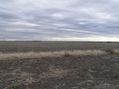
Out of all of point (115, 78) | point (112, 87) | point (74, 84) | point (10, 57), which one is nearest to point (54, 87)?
point (74, 84)

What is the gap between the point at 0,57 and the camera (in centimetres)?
1311

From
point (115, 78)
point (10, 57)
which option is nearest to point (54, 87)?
point (115, 78)

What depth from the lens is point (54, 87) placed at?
5.58 m

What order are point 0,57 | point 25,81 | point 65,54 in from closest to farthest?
point 25,81 → point 0,57 → point 65,54

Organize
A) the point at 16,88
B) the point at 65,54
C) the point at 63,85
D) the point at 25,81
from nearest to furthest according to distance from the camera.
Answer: the point at 16,88 < the point at 63,85 < the point at 25,81 < the point at 65,54

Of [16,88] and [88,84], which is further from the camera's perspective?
[88,84]

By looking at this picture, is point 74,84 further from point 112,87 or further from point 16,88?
point 16,88

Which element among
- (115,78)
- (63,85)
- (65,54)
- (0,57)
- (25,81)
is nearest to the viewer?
(63,85)

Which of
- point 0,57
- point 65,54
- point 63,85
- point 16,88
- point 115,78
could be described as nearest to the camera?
point 16,88

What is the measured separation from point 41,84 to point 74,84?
Result: 1.59 m

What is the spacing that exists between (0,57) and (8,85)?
27.3 feet

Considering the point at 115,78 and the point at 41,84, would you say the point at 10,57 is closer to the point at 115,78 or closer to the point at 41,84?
the point at 41,84

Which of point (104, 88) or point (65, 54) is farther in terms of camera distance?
point (65, 54)

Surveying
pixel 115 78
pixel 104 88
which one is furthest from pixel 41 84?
pixel 115 78
